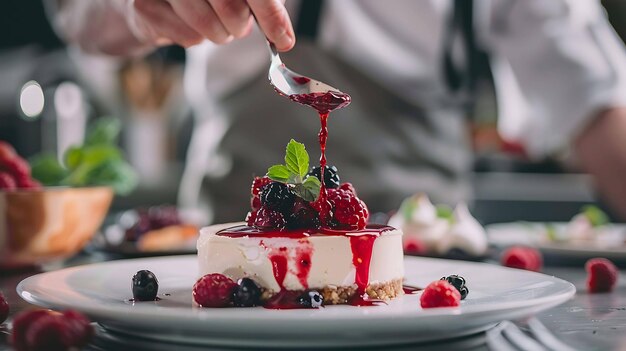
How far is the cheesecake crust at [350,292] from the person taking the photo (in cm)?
140

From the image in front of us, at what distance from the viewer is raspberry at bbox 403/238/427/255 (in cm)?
206

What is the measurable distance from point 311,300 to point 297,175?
0.79 feet

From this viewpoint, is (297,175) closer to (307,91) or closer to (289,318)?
(307,91)

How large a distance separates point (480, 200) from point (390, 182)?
7.41 ft

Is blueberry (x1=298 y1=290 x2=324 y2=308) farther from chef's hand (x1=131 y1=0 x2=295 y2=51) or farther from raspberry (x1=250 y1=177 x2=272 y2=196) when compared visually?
chef's hand (x1=131 y1=0 x2=295 y2=51)

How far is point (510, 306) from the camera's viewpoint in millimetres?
1023

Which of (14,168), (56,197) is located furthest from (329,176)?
(14,168)

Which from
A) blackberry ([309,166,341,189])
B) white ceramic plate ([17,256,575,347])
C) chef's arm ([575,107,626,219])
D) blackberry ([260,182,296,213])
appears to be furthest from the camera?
chef's arm ([575,107,626,219])

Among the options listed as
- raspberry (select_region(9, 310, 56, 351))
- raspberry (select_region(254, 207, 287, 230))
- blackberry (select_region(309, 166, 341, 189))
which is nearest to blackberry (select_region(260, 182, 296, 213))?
raspberry (select_region(254, 207, 287, 230))

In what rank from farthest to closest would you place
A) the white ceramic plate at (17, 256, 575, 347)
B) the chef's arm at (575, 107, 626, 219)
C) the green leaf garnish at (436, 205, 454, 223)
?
the chef's arm at (575, 107, 626, 219) → the green leaf garnish at (436, 205, 454, 223) → the white ceramic plate at (17, 256, 575, 347)

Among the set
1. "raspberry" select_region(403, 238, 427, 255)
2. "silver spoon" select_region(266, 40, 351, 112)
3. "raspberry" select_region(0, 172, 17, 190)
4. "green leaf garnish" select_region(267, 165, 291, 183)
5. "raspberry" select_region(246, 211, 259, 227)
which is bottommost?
"raspberry" select_region(403, 238, 427, 255)

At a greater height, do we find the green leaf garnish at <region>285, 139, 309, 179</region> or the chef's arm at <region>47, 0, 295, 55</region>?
the chef's arm at <region>47, 0, 295, 55</region>

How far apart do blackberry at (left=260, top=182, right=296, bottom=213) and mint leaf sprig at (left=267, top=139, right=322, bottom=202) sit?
0.04ft

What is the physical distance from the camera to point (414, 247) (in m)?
2.07
